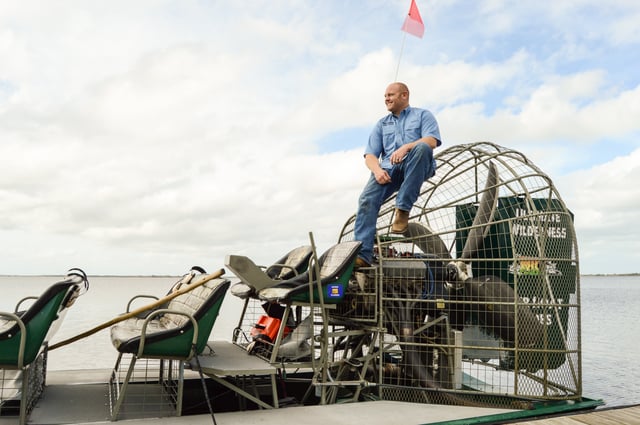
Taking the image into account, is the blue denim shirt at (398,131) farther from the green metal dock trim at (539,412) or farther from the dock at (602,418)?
the dock at (602,418)

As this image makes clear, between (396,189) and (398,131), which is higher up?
(398,131)

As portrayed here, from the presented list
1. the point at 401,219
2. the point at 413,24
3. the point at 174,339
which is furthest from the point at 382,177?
the point at 174,339

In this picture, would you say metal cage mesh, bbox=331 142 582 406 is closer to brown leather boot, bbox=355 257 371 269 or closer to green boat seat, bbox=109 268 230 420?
brown leather boot, bbox=355 257 371 269

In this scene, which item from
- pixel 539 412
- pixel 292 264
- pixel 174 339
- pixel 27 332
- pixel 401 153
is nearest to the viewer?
pixel 27 332

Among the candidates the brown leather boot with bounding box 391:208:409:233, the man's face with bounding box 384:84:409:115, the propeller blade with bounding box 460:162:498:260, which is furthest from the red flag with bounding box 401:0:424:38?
the brown leather boot with bounding box 391:208:409:233

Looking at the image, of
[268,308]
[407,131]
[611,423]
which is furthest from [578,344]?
[268,308]

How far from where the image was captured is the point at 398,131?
674 centimetres

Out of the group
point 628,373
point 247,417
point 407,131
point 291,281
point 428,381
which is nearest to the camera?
point 247,417

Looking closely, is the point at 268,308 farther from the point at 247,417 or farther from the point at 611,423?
the point at 611,423

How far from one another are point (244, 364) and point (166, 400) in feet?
3.80

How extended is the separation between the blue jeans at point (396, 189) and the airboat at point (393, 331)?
0.21m

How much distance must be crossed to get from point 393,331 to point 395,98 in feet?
9.16

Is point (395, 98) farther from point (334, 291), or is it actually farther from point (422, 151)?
point (334, 291)

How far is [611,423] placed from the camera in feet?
16.4
